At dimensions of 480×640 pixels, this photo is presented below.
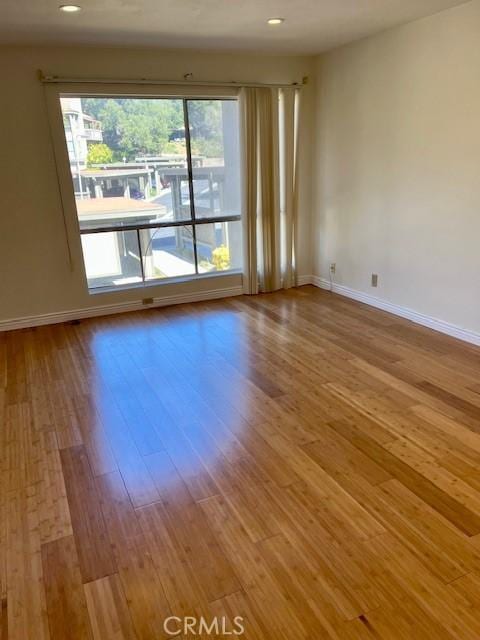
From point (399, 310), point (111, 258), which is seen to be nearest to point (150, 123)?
point (111, 258)

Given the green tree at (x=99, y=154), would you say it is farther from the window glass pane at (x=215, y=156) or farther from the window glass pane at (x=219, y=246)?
the window glass pane at (x=219, y=246)

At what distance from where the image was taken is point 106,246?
4.60m

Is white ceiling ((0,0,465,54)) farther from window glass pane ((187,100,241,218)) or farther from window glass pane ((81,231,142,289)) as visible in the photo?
window glass pane ((81,231,142,289))

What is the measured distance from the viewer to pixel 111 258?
4.67 m

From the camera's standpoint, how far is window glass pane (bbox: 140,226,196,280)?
4777 mm

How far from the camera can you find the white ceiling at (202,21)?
302cm

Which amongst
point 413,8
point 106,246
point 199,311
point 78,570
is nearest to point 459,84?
point 413,8

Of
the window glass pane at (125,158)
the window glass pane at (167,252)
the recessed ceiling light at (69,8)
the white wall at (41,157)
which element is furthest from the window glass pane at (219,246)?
the recessed ceiling light at (69,8)

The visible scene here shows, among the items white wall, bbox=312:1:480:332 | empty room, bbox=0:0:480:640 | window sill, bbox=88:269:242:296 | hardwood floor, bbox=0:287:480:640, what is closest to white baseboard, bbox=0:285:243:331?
empty room, bbox=0:0:480:640

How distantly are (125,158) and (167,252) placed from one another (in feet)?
3.31

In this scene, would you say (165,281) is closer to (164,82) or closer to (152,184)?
(152,184)

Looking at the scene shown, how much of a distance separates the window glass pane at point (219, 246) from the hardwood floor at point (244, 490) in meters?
1.58

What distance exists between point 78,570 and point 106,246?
3.41 metres

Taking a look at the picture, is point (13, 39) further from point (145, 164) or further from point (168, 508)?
point (168, 508)
